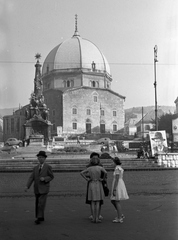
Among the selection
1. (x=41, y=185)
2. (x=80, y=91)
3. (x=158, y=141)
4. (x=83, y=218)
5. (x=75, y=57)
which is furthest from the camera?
(x=75, y=57)

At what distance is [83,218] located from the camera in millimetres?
8094

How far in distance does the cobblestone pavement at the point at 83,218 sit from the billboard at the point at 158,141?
11165 mm

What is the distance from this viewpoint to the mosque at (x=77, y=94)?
78000mm

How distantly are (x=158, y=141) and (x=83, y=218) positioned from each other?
16.4m

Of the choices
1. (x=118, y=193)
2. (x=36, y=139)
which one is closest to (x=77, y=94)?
(x=36, y=139)

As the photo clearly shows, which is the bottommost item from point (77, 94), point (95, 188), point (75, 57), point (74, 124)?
point (95, 188)

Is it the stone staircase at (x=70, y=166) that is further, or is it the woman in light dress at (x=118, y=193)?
the stone staircase at (x=70, y=166)

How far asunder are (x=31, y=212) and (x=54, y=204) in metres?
1.25

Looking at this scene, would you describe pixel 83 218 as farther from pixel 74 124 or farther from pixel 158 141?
pixel 74 124

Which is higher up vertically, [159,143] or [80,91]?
[80,91]

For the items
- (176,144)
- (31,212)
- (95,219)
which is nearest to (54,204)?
(31,212)

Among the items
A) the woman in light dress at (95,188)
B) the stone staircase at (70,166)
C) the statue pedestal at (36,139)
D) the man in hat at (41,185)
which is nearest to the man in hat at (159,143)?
the stone staircase at (70,166)

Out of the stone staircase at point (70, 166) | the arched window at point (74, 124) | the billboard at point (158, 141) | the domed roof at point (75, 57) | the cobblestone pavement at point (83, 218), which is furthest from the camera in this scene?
the domed roof at point (75, 57)

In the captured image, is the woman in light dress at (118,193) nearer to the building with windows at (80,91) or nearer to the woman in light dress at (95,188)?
the woman in light dress at (95,188)
